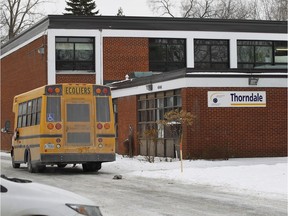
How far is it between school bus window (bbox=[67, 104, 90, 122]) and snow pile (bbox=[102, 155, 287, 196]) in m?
2.49

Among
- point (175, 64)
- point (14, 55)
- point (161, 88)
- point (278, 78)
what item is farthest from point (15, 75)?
point (278, 78)

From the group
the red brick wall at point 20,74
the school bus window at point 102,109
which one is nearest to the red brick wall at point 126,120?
the red brick wall at point 20,74

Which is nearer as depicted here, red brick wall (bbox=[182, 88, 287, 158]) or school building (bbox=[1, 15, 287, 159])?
red brick wall (bbox=[182, 88, 287, 158])

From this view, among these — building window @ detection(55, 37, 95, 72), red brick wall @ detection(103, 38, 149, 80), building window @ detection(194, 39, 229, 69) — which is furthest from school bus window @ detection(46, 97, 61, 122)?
building window @ detection(194, 39, 229, 69)

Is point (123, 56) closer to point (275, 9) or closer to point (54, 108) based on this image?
point (54, 108)

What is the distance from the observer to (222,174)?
18172mm

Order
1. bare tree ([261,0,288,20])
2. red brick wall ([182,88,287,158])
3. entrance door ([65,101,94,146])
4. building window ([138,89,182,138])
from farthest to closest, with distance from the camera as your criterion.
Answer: bare tree ([261,0,288,20]) < building window ([138,89,182,138]) < red brick wall ([182,88,287,158]) < entrance door ([65,101,94,146])

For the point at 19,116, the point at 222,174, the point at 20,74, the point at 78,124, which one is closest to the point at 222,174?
the point at 222,174

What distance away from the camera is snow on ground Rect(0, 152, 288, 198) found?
15305 mm

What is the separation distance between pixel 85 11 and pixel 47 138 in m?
59.5

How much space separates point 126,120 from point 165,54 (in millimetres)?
10162

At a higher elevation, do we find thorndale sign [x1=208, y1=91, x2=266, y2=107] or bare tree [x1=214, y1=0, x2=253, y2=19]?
bare tree [x1=214, y1=0, x2=253, y2=19]

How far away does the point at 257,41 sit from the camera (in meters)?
41.6

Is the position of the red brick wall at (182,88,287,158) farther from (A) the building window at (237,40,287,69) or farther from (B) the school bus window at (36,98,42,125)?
(A) the building window at (237,40,287,69)
